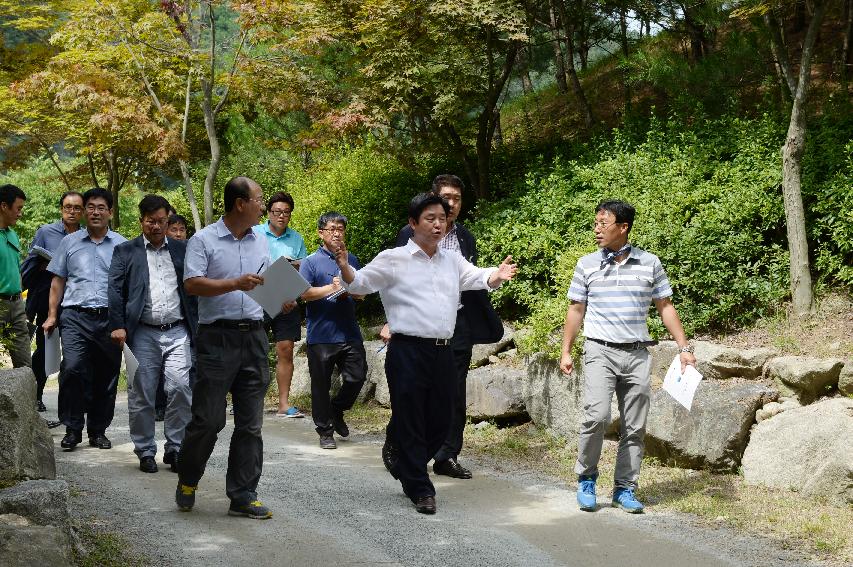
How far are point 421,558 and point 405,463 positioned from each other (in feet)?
3.88

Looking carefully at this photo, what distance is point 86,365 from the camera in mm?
8445

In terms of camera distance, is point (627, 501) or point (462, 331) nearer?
point (627, 501)

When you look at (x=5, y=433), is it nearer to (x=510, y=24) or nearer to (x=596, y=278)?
(x=596, y=278)

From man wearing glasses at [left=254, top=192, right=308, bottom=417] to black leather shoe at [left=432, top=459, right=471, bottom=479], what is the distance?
334 cm

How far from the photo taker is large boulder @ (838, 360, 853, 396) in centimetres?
727

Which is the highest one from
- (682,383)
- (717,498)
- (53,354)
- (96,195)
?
(96,195)

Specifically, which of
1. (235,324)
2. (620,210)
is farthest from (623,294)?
(235,324)

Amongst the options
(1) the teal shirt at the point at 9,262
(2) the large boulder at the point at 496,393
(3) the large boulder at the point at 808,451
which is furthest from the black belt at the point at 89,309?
(3) the large boulder at the point at 808,451

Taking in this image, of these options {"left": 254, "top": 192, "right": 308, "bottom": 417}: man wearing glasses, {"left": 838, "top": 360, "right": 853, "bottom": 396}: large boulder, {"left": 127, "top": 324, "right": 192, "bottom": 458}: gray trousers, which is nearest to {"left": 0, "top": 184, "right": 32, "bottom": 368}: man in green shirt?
{"left": 127, "top": 324, "right": 192, "bottom": 458}: gray trousers

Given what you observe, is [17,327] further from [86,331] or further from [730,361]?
[730,361]

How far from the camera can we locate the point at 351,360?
366 inches

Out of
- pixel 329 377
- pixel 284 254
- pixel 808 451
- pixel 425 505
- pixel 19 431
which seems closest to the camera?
pixel 19 431

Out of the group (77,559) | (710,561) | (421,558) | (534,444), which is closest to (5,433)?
(77,559)

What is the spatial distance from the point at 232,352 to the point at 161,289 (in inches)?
72.9
